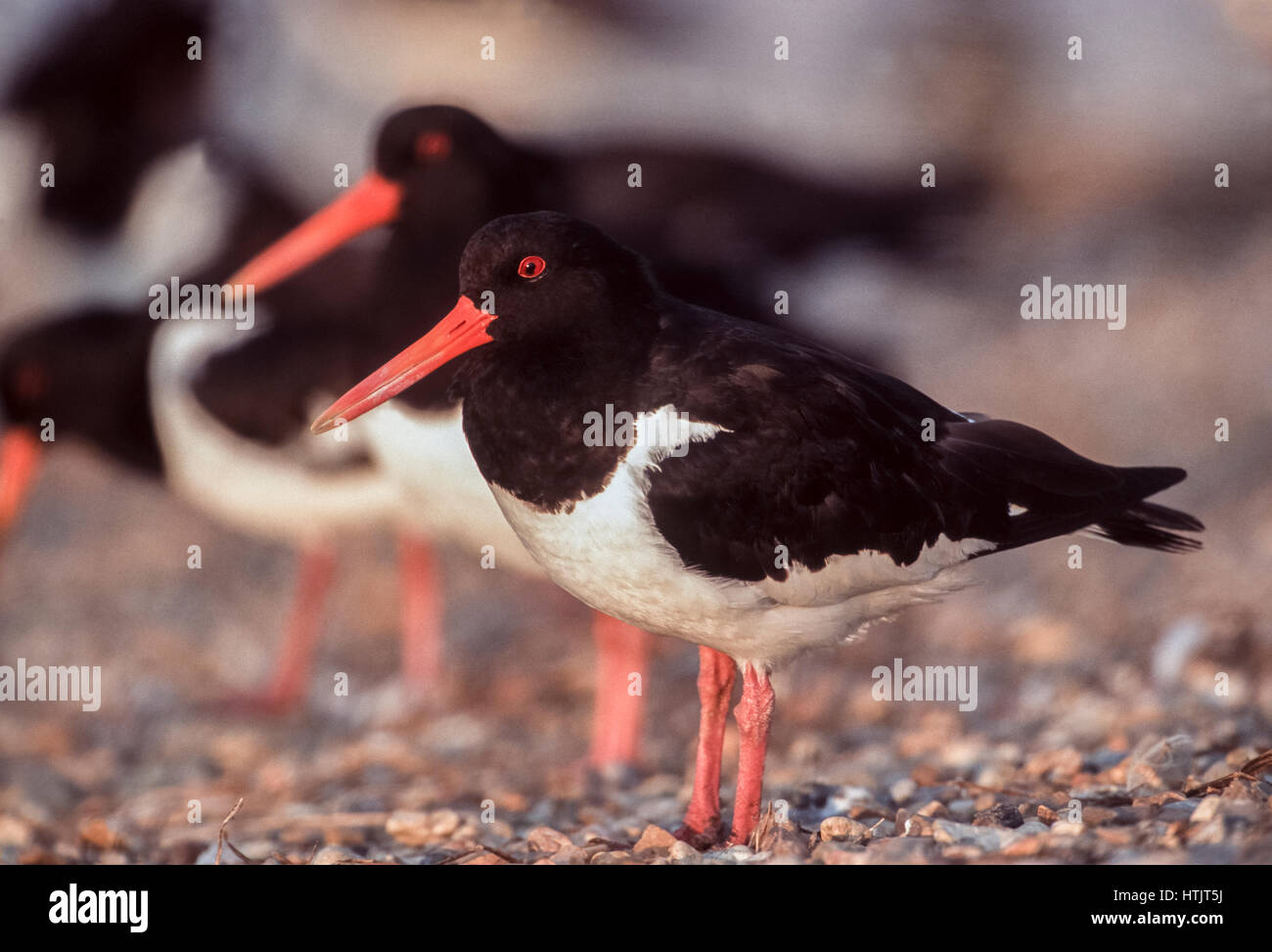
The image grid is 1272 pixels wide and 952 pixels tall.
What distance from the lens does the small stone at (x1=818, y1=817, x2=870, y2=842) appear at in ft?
8.50

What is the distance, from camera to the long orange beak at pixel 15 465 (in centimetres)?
520

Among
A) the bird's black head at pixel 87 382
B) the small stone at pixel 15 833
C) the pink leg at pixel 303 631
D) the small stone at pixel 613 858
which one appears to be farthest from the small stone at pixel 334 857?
the bird's black head at pixel 87 382

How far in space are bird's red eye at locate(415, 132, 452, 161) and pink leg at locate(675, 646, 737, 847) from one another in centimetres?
170

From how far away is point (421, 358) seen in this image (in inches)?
104

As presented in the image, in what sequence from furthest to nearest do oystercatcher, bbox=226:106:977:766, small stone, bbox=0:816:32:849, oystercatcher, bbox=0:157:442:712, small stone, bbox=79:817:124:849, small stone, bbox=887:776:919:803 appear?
oystercatcher, bbox=0:157:442:712
oystercatcher, bbox=226:106:977:766
small stone, bbox=0:816:32:849
small stone, bbox=79:817:124:849
small stone, bbox=887:776:919:803

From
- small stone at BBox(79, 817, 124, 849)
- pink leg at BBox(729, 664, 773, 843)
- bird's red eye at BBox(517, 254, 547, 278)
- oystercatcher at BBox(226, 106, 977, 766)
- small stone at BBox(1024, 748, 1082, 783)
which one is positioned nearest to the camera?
bird's red eye at BBox(517, 254, 547, 278)

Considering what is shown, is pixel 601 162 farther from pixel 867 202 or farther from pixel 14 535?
pixel 14 535

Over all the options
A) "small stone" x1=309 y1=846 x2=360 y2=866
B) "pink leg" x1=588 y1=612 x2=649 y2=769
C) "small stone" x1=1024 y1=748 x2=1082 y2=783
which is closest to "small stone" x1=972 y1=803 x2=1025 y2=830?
"small stone" x1=1024 y1=748 x2=1082 y2=783

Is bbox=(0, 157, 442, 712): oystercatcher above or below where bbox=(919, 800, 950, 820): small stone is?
above

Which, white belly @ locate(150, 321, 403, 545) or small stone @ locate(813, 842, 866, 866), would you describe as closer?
small stone @ locate(813, 842, 866, 866)

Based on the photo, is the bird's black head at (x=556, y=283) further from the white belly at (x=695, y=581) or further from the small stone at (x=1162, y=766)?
the small stone at (x=1162, y=766)

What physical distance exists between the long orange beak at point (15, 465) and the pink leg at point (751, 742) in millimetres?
3536

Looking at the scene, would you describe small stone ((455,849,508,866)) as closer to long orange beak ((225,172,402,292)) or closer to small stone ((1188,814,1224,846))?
small stone ((1188,814,1224,846))

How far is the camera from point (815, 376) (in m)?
2.55
